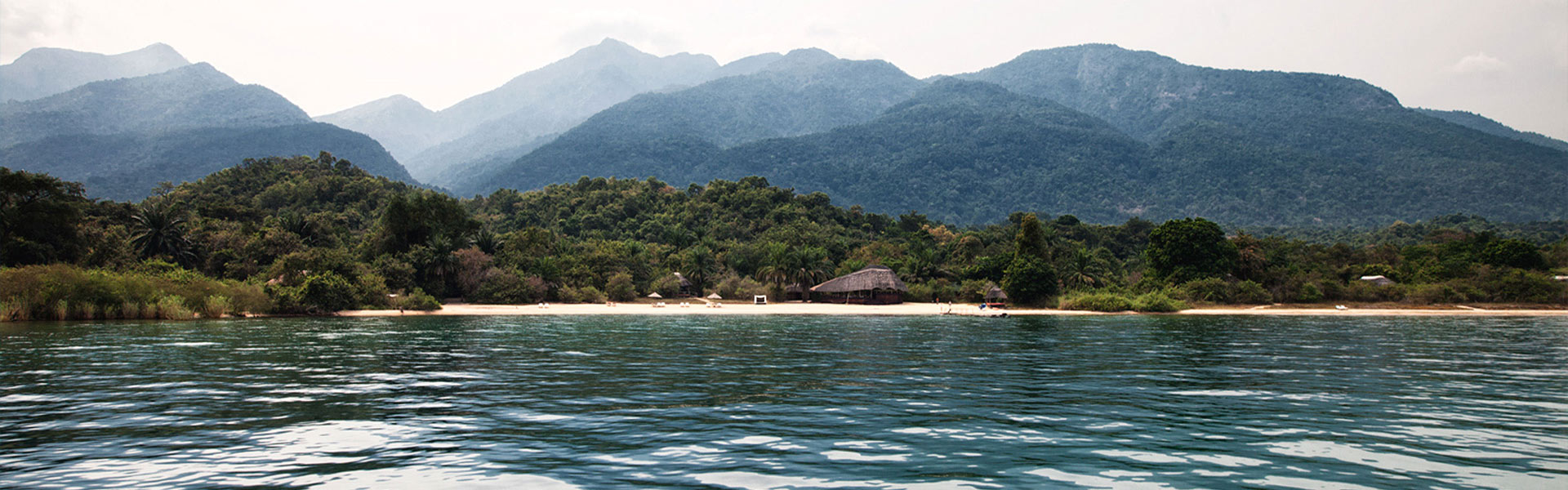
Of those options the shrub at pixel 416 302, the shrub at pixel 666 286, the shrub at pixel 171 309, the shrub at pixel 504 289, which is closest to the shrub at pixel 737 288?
the shrub at pixel 666 286

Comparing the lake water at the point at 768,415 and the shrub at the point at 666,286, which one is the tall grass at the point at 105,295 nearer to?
the lake water at the point at 768,415

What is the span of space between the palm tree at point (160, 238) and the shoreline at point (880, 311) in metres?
13.2

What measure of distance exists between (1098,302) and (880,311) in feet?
55.6

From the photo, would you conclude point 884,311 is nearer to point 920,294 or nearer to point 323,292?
point 920,294

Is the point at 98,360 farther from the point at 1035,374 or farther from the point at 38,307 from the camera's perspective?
the point at 1035,374

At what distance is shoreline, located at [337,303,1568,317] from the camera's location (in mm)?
58219

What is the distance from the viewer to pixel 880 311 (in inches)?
2586

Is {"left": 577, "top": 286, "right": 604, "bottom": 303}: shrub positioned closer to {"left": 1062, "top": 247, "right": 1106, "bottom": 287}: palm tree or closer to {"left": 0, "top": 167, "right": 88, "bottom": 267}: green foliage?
{"left": 0, "top": 167, "right": 88, "bottom": 267}: green foliage

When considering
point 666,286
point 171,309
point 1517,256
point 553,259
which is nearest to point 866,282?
point 666,286

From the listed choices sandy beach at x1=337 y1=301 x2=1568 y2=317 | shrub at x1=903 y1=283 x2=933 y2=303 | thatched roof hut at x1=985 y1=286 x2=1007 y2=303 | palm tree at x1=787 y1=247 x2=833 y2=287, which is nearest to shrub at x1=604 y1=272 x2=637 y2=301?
sandy beach at x1=337 y1=301 x2=1568 y2=317

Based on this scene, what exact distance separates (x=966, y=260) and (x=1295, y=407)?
76.5 metres

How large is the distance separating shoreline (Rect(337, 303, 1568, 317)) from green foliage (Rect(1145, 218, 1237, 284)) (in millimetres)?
4882

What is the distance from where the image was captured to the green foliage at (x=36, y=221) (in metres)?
40.2

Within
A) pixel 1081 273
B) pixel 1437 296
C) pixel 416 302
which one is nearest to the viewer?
pixel 416 302
